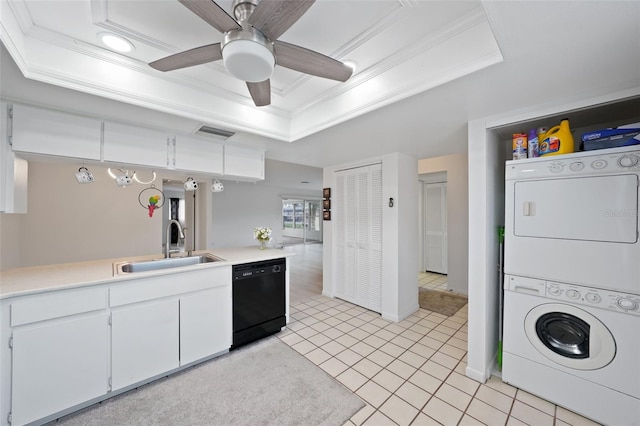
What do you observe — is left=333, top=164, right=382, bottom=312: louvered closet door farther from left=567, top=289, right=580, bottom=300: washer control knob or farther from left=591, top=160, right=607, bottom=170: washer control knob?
left=591, top=160, right=607, bottom=170: washer control knob

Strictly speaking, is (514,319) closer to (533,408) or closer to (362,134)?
(533,408)

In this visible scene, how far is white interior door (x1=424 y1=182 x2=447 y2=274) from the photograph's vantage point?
17.5 ft

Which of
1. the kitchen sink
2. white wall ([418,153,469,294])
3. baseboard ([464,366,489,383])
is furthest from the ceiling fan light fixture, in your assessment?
white wall ([418,153,469,294])

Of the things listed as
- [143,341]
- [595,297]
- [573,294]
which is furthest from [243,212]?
[595,297]

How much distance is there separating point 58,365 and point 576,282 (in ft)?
11.7

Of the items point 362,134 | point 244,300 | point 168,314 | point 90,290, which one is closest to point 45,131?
point 90,290

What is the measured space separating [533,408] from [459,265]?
2741 millimetres

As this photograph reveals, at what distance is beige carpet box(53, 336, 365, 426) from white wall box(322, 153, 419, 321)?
147 cm

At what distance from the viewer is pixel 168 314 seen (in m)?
2.10

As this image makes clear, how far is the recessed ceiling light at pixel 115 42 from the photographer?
1.48 meters

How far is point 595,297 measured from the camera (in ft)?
5.37

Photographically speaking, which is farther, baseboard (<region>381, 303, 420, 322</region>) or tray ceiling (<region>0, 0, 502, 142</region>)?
baseboard (<region>381, 303, 420, 322</region>)

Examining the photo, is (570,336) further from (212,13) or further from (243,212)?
(243,212)

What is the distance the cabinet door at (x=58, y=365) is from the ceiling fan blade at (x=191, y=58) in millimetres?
1787
